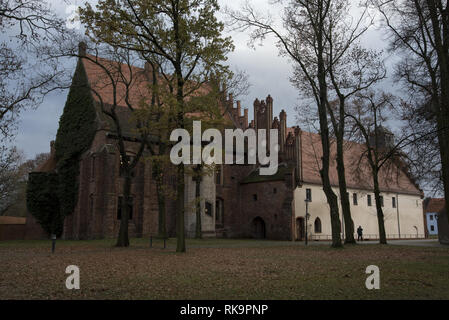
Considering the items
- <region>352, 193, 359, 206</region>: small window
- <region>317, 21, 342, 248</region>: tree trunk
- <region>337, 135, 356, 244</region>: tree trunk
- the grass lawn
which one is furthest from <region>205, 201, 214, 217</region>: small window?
the grass lawn

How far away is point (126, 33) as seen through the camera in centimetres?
1652

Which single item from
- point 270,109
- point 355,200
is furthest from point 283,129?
point 355,200

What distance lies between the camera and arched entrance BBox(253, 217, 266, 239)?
4025 cm

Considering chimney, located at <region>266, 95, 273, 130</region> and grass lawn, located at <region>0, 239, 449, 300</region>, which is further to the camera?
chimney, located at <region>266, 95, 273, 130</region>

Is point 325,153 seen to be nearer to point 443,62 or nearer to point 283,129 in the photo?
point 443,62

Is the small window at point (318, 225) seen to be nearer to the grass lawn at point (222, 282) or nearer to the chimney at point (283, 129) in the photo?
the chimney at point (283, 129)

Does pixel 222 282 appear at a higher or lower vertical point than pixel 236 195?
lower

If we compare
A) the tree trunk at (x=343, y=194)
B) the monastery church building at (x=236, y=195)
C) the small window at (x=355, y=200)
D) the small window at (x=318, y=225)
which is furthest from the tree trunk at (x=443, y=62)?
the small window at (x=355, y=200)

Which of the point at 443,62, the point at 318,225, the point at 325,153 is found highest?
the point at 443,62

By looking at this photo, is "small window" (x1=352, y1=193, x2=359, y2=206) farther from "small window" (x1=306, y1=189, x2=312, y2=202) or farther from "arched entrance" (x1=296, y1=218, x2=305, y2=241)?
"arched entrance" (x1=296, y1=218, x2=305, y2=241)

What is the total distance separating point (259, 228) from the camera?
4059cm

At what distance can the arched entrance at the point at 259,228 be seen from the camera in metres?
40.2

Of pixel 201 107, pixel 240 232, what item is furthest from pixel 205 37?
pixel 240 232
